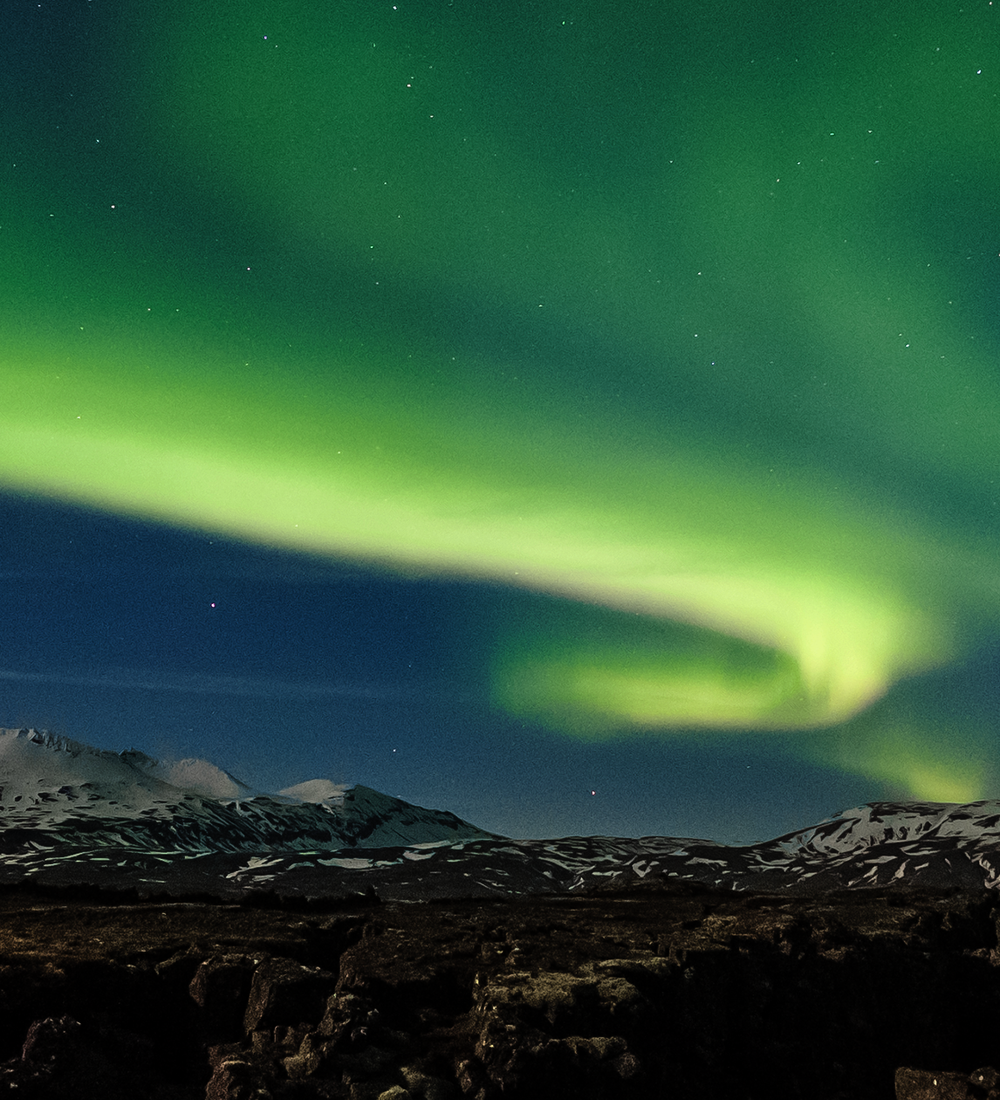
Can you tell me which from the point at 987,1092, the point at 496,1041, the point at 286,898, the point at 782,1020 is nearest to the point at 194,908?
the point at 286,898

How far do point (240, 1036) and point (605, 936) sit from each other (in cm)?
1325

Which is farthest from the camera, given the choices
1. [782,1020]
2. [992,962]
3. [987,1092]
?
[992,962]

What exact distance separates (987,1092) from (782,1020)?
8.70 meters

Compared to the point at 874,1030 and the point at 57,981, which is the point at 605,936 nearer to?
the point at 874,1030

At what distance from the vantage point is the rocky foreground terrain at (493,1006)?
834 inches

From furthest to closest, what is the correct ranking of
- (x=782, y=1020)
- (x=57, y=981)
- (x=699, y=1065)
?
(x=782, y=1020) → (x=699, y=1065) → (x=57, y=981)

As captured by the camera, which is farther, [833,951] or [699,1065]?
[833,951]

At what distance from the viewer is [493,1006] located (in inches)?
898

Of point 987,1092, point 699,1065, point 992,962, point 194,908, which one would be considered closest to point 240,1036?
point 699,1065

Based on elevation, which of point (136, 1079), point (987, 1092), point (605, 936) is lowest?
point (136, 1079)

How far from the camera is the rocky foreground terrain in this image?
834 inches

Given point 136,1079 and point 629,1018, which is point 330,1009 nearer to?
point 136,1079

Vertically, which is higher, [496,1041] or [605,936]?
[605,936]

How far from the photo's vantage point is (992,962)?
33.2 meters
